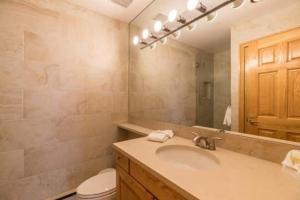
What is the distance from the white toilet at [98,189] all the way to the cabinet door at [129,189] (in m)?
0.14

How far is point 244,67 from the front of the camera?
100cm

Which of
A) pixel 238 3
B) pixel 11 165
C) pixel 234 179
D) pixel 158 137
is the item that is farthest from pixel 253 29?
pixel 11 165

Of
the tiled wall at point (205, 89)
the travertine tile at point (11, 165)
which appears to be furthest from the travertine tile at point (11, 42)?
the tiled wall at point (205, 89)

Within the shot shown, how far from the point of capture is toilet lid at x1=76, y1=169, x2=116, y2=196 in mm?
1239

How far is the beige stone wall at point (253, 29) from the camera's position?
0.81 m

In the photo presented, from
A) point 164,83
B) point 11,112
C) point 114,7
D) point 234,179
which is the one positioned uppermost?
point 114,7

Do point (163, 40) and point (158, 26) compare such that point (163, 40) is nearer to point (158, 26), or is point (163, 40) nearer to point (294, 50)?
point (158, 26)

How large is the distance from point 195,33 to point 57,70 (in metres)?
1.39

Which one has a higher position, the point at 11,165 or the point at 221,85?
the point at 221,85

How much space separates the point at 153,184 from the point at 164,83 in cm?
109

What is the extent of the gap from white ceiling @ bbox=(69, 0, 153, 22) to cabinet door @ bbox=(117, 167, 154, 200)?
5.48 feet

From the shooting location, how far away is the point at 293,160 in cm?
75

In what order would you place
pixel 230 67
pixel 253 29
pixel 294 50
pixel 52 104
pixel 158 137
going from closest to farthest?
pixel 294 50 < pixel 253 29 < pixel 230 67 < pixel 158 137 < pixel 52 104

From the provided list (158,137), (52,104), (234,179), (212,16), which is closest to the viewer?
(234,179)
